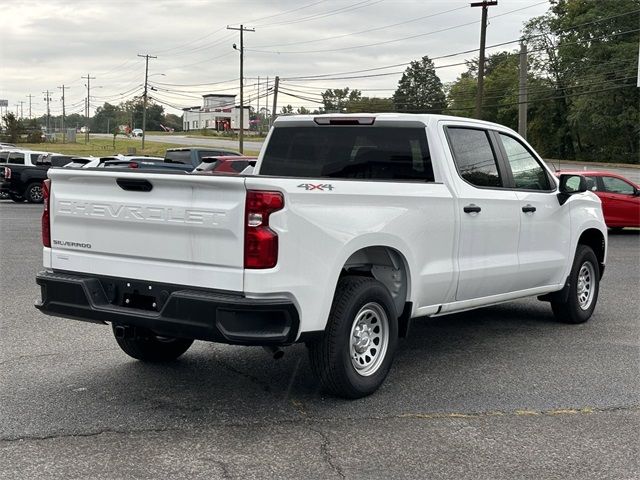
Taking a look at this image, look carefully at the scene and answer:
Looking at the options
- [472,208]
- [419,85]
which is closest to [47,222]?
[472,208]

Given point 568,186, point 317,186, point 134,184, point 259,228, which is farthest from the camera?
point 568,186

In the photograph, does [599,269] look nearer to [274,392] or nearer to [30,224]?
[274,392]

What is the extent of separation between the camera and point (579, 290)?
831 cm

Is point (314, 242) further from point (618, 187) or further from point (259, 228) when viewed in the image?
point (618, 187)

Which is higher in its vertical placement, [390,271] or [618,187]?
[618,187]

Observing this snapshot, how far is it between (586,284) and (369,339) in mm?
3896

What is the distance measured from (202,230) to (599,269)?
5.42 metres

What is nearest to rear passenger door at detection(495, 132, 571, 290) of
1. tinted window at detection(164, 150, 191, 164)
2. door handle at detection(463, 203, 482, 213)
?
door handle at detection(463, 203, 482, 213)

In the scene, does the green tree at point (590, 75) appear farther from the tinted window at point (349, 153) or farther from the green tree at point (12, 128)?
the tinted window at point (349, 153)

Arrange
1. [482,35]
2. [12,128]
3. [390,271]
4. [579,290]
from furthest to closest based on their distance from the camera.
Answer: [12,128], [482,35], [579,290], [390,271]

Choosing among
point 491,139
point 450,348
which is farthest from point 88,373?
point 491,139

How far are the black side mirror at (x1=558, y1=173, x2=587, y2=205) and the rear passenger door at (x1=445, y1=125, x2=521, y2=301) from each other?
882 millimetres

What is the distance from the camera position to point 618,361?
667 cm

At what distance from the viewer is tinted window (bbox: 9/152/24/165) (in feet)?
87.4
